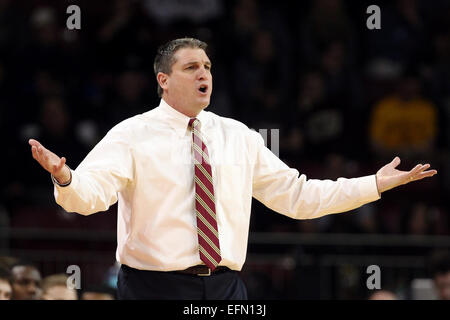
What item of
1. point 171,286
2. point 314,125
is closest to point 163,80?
point 171,286

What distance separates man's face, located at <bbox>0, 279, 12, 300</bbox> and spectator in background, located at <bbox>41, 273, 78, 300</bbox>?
0.85 feet

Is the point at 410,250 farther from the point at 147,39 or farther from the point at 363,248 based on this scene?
the point at 147,39

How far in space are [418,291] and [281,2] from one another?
13.9 feet

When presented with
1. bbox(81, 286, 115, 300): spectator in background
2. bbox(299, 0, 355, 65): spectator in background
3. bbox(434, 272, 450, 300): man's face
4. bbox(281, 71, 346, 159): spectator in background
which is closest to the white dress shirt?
bbox(81, 286, 115, 300): spectator in background

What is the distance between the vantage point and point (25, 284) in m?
6.44

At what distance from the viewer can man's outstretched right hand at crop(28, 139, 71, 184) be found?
14.9ft

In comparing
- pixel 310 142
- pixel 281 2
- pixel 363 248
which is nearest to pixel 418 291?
pixel 363 248

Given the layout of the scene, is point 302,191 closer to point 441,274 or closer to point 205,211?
point 205,211

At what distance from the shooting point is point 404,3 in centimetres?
1030

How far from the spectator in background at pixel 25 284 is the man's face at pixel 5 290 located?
15 centimetres

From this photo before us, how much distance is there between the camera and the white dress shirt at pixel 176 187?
16.1 feet

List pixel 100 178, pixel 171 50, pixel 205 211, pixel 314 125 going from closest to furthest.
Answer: pixel 100 178, pixel 205 211, pixel 171 50, pixel 314 125

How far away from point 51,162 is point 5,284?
1752 mm

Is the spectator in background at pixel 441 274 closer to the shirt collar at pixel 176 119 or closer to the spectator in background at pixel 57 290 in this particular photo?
the spectator in background at pixel 57 290
